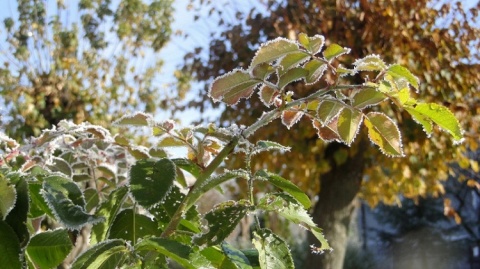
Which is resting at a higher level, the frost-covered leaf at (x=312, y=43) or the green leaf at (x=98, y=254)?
the frost-covered leaf at (x=312, y=43)

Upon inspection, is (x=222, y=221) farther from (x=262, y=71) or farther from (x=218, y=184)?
(x=262, y=71)

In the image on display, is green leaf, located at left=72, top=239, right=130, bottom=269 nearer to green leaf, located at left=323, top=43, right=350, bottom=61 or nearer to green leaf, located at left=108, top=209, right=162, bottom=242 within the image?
green leaf, located at left=108, top=209, right=162, bottom=242

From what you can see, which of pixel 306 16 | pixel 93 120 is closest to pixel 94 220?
pixel 306 16

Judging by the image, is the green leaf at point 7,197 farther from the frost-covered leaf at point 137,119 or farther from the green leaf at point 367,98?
the green leaf at point 367,98

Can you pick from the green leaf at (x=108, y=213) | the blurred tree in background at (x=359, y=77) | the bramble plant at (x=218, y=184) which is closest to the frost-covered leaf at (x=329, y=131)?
the bramble plant at (x=218, y=184)

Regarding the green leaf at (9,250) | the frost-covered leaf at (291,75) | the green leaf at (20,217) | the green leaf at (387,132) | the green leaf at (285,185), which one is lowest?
the green leaf at (9,250)

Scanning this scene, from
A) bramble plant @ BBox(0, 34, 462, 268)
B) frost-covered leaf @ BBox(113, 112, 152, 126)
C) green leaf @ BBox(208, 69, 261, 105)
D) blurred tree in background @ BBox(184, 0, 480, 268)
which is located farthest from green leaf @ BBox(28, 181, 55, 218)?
blurred tree in background @ BBox(184, 0, 480, 268)
